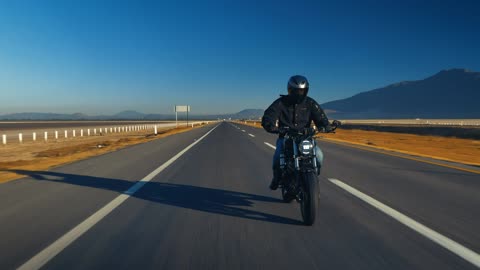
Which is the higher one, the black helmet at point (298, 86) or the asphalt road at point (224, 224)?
the black helmet at point (298, 86)

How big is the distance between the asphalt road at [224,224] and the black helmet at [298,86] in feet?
5.55

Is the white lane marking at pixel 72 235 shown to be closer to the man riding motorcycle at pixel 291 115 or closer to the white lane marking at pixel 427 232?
the man riding motorcycle at pixel 291 115

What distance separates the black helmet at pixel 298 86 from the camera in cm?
545

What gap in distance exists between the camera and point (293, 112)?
579 centimetres

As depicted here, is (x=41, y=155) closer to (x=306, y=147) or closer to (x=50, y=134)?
(x=306, y=147)

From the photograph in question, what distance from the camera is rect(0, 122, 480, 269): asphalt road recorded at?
3.81m

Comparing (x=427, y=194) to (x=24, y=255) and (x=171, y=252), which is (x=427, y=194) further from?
(x=24, y=255)

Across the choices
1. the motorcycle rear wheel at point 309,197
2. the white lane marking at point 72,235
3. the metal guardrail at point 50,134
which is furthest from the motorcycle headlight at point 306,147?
the metal guardrail at point 50,134

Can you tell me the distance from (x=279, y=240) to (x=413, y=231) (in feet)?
5.41

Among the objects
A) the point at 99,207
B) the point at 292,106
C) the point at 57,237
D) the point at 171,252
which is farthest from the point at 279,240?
the point at 99,207

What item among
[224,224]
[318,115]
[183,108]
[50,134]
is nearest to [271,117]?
[318,115]

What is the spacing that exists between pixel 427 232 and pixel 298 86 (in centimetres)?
240

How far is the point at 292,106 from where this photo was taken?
19.1 ft

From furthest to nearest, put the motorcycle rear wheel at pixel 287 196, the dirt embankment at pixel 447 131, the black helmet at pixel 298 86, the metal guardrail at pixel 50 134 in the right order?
the dirt embankment at pixel 447 131 < the metal guardrail at pixel 50 134 < the motorcycle rear wheel at pixel 287 196 < the black helmet at pixel 298 86
